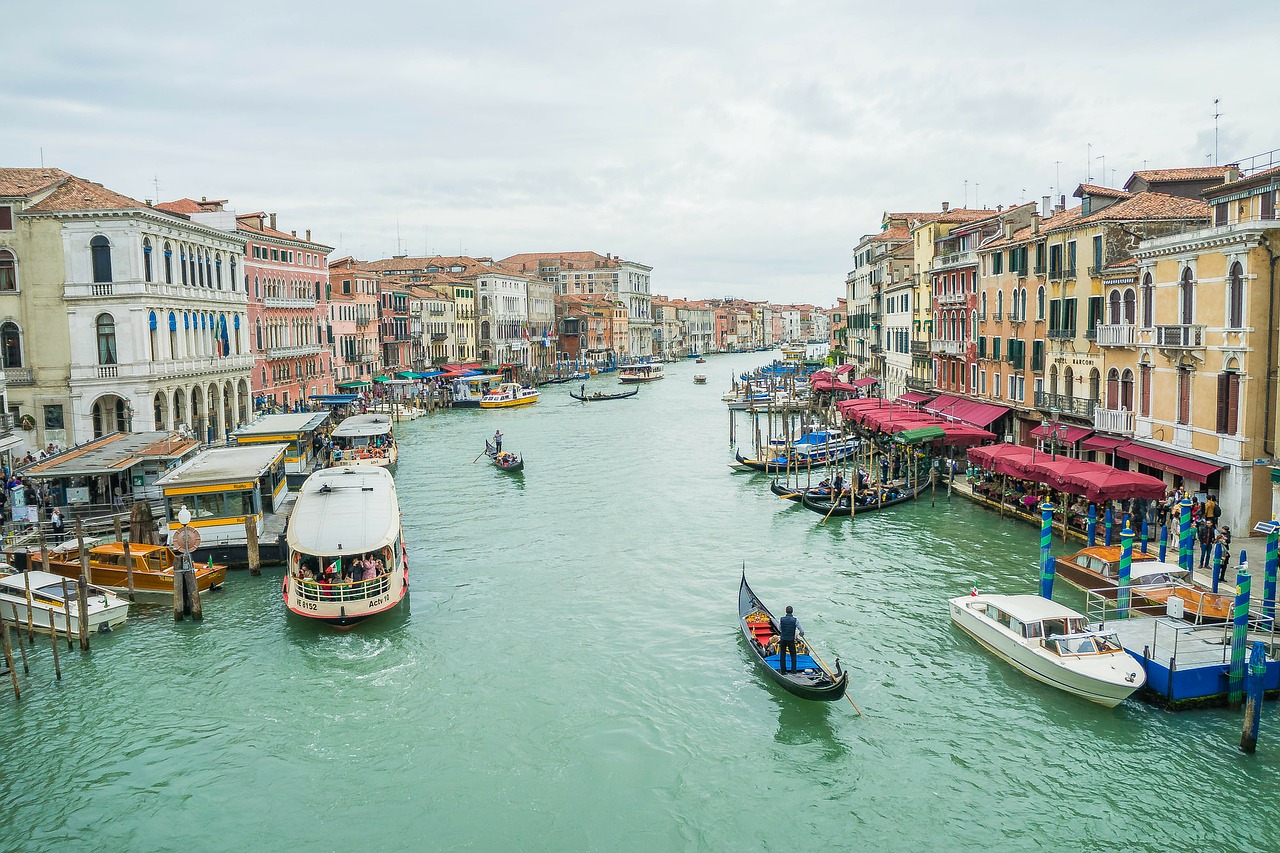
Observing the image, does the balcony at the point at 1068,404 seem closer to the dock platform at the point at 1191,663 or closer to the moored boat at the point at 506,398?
the dock platform at the point at 1191,663

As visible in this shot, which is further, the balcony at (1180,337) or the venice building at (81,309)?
the venice building at (81,309)

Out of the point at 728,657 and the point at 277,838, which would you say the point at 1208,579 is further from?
the point at 277,838

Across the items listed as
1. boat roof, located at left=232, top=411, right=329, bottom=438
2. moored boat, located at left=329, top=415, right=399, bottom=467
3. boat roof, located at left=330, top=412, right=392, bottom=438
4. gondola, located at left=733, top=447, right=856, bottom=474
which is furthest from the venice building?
gondola, located at left=733, top=447, right=856, bottom=474

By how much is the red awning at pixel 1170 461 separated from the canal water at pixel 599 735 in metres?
3.56

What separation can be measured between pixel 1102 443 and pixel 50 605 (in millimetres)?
21675

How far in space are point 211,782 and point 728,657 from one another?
7366 millimetres

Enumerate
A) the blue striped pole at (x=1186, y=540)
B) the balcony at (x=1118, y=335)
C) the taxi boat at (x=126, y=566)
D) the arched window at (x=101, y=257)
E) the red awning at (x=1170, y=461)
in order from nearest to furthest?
the blue striped pole at (x=1186, y=540) → the taxi boat at (x=126, y=566) → the red awning at (x=1170, y=461) → the balcony at (x=1118, y=335) → the arched window at (x=101, y=257)

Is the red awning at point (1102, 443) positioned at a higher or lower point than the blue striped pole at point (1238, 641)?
higher

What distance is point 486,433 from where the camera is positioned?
4638 cm

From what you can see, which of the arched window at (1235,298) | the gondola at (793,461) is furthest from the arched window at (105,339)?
the arched window at (1235,298)

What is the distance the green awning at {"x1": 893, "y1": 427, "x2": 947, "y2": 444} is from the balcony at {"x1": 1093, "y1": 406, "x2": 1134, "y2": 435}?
474 centimetres

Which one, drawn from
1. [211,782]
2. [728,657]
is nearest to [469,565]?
[728,657]

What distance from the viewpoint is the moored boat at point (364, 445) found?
106 ft

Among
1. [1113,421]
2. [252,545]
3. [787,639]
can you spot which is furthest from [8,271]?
[1113,421]
